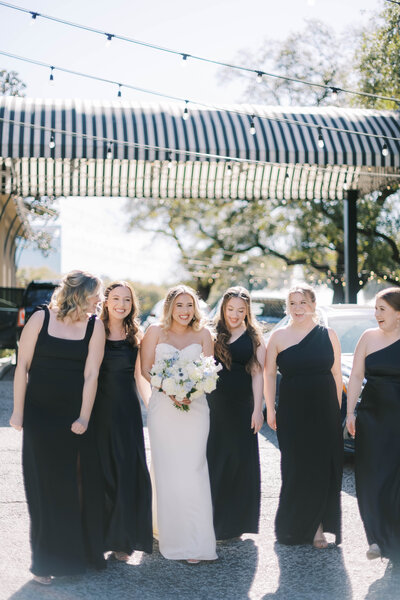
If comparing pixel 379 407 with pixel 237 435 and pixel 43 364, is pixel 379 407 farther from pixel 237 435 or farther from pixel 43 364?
pixel 43 364

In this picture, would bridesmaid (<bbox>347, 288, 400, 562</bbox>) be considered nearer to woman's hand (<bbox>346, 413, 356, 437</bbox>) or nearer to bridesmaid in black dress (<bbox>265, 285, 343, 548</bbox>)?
woman's hand (<bbox>346, 413, 356, 437</bbox>)

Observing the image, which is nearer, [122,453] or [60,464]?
[60,464]

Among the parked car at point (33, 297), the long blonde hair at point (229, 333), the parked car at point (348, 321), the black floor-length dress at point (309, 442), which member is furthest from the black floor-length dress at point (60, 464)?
the parked car at point (33, 297)

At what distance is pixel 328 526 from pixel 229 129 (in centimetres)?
956

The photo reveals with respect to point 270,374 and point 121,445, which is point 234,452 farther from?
point 121,445

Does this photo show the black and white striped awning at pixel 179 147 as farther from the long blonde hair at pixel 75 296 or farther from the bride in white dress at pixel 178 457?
the long blonde hair at pixel 75 296

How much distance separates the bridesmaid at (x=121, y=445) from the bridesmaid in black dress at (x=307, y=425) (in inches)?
45.5

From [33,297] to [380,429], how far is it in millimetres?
11575

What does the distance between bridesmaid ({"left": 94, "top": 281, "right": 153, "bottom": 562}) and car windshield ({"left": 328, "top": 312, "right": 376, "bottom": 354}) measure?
404 centimetres

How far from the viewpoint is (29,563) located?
5.16m

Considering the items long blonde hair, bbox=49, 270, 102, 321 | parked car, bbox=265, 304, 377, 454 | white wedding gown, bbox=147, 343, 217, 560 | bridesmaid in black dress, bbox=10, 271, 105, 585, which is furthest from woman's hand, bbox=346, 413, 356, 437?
parked car, bbox=265, 304, 377, 454

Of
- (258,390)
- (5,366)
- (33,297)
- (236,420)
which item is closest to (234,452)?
(236,420)

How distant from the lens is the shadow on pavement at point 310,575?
4.60m

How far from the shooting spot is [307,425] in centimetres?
586
